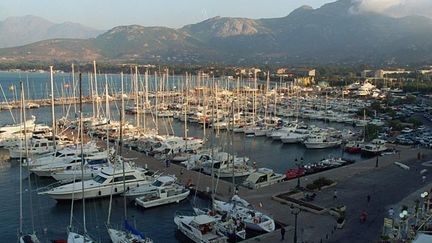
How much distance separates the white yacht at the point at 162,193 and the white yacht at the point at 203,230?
5329 millimetres

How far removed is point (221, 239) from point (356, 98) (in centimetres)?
8091

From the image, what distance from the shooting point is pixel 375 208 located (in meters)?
26.4

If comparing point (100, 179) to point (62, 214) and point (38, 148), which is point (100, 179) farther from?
point (38, 148)

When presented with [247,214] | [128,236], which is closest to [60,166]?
[128,236]

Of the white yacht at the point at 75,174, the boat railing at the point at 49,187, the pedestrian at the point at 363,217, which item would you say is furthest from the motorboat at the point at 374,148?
the boat railing at the point at 49,187

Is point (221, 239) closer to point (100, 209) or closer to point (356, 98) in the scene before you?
point (100, 209)

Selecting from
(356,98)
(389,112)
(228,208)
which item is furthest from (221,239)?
(356,98)

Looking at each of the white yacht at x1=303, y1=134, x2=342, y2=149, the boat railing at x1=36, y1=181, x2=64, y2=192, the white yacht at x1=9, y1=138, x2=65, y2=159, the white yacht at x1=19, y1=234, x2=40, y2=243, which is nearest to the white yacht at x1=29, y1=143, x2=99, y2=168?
the boat railing at x1=36, y1=181, x2=64, y2=192

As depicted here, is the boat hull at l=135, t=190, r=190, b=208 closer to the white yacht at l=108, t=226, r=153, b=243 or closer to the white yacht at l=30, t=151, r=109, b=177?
the white yacht at l=108, t=226, r=153, b=243

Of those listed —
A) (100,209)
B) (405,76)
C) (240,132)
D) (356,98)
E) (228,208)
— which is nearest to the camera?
(228,208)

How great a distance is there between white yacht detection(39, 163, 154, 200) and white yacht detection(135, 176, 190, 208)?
1.42 metres

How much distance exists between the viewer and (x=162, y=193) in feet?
97.0

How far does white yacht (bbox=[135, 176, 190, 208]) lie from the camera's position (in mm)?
29141

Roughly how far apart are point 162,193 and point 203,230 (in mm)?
7097
